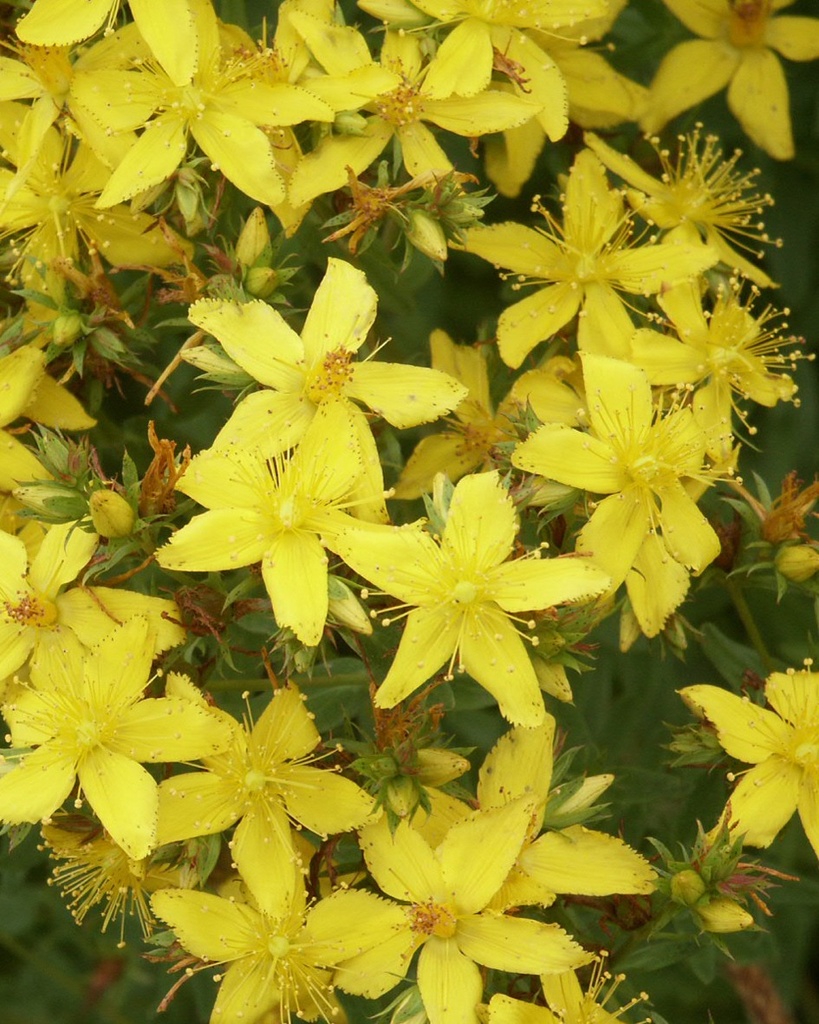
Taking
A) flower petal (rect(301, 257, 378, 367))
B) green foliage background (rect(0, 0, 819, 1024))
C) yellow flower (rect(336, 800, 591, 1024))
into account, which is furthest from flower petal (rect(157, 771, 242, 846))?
flower petal (rect(301, 257, 378, 367))

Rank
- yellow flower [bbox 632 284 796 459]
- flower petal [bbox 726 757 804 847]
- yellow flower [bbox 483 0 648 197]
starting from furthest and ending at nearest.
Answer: yellow flower [bbox 483 0 648 197]
yellow flower [bbox 632 284 796 459]
flower petal [bbox 726 757 804 847]

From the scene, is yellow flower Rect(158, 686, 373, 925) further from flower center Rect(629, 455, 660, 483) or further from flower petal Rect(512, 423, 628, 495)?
flower center Rect(629, 455, 660, 483)

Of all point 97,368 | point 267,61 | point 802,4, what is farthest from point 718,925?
point 802,4

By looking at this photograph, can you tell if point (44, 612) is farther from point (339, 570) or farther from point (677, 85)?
point (677, 85)

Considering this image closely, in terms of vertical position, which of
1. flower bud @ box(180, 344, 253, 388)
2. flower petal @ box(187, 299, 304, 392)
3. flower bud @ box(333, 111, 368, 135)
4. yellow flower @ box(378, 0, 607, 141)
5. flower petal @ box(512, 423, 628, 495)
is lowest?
flower petal @ box(512, 423, 628, 495)

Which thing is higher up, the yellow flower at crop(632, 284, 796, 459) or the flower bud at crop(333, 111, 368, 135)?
the flower bud at crop(333, 111, 368, 135)

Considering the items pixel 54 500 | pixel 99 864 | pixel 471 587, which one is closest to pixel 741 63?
pixel 471 587

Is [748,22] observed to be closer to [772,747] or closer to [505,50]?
[505,50]
